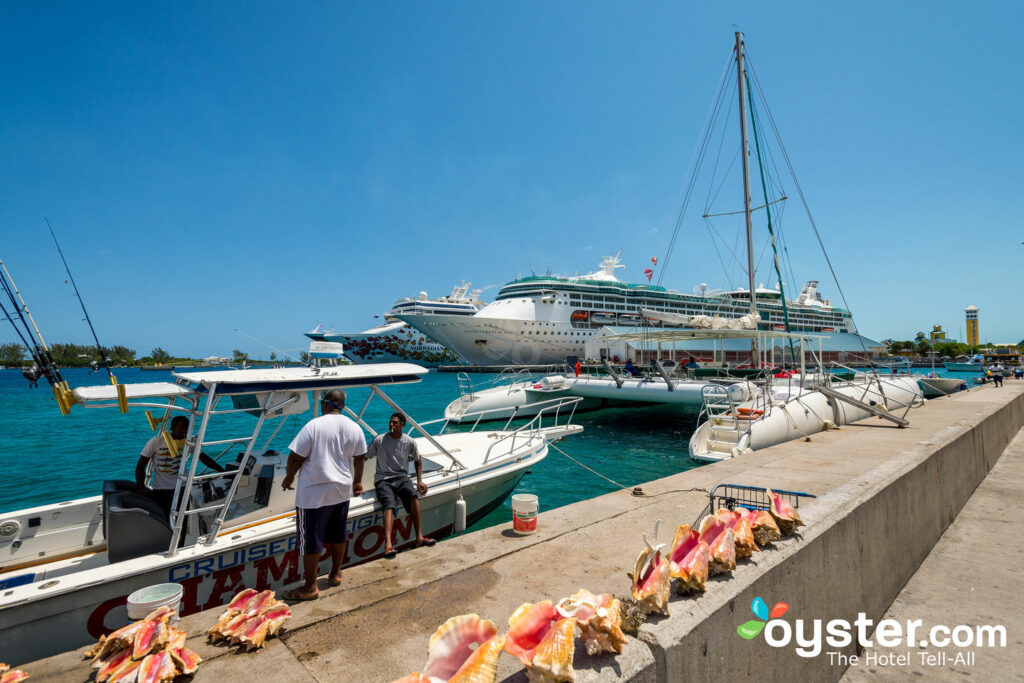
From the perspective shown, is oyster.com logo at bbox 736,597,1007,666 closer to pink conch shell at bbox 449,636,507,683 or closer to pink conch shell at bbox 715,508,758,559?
pink conch shell at bbox 715,508,758,559

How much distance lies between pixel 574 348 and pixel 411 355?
94.4ft

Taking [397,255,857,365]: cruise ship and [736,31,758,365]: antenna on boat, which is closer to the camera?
[736,31,758,365]: antenna on boat

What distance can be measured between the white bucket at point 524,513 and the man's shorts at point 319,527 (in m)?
1.46

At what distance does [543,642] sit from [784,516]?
1.68 m

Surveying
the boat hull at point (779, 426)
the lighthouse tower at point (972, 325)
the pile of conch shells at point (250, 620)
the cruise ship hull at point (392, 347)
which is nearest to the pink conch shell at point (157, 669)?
the pile of conch shells at point (250, 620)

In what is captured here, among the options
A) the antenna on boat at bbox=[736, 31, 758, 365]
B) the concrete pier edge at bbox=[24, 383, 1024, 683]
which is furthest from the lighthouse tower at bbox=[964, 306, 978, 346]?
the concrete pier edge at bbox=[24, 383, 1024, 683]

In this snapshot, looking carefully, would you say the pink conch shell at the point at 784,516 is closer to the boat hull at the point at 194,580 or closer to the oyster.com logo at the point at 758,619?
the oyster.com logo at the point at 758,619

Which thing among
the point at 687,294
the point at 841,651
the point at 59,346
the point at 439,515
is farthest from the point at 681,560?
the point at 59,346

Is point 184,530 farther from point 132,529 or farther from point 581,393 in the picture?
point 581,393

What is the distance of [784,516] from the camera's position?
2.65 meters

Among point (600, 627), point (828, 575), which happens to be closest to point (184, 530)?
point (600, 627)

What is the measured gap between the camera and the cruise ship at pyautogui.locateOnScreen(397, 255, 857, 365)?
200 ft

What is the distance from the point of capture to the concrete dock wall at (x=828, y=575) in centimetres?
197

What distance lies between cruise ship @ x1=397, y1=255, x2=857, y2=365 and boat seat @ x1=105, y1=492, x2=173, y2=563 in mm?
55453
